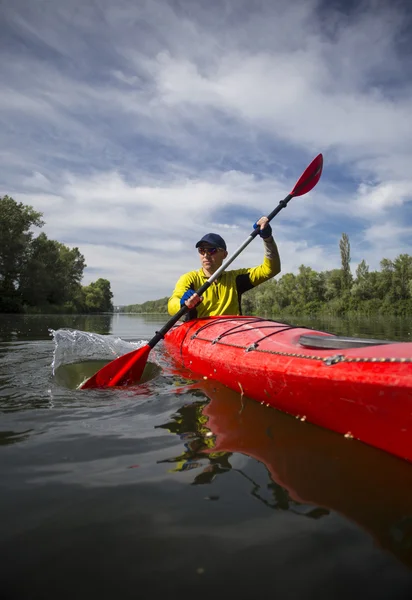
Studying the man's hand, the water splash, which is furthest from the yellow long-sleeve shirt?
the water splash

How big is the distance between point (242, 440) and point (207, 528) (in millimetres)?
893

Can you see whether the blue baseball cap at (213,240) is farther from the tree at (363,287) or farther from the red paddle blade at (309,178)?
the tree at (363,287)

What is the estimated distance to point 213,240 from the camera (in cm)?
504

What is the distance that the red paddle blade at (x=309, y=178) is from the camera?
5.02 m

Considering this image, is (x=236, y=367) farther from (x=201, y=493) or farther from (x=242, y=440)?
(x=201, y=493)

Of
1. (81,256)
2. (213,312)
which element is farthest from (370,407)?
(81,256)

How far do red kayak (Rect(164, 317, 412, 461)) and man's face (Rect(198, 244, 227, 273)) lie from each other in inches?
64.7

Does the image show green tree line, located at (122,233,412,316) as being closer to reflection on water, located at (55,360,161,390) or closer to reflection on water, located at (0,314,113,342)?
A: reflection on water, located at (0,314,113,342)

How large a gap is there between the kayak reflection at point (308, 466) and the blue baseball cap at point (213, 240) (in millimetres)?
2827

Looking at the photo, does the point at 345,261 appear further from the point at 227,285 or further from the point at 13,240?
the point at 227,285

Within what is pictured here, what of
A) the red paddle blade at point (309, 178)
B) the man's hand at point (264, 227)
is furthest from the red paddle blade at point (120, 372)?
the red paddle blade at point (309, 178)

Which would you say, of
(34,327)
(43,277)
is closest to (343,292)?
(43,277)

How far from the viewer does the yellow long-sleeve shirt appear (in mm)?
4773

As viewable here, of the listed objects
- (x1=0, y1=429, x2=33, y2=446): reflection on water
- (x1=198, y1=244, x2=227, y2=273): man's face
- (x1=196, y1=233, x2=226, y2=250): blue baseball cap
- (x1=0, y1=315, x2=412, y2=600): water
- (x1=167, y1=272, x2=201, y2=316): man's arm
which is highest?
(x1=196, y1=233, x2=226, y2=250): blue baseball cap
